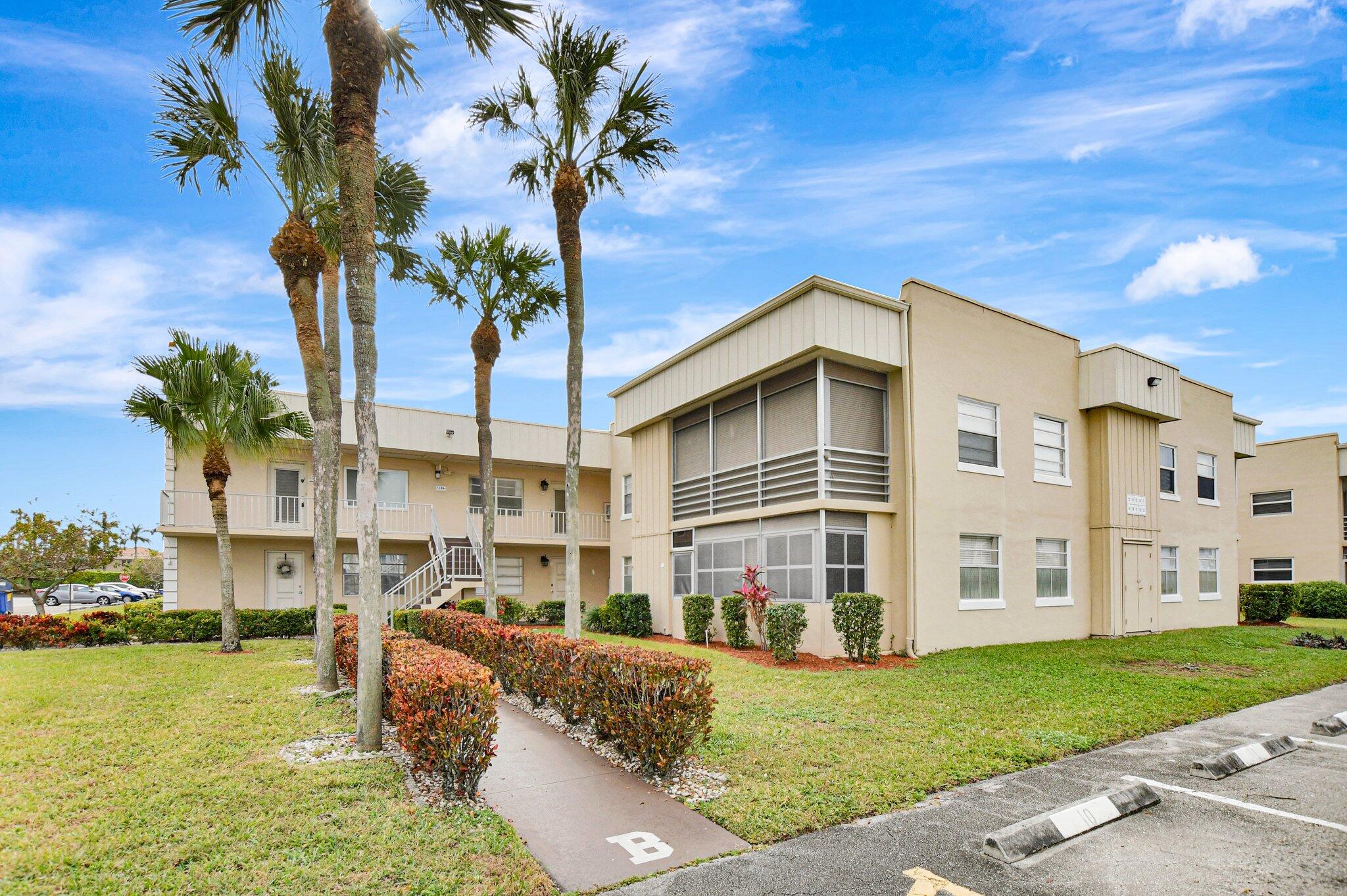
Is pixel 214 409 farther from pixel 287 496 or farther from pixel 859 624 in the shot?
pixel 859 624

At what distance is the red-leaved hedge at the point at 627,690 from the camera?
5.93 metres

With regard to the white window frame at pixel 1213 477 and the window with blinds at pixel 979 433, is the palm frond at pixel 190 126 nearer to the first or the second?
the window with blinds at pixel 979 433

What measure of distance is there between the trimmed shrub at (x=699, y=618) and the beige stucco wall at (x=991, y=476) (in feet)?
14.7

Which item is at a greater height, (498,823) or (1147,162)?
(1147,162)

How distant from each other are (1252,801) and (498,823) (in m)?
5.50

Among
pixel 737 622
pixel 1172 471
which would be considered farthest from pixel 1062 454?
pixel 737 622

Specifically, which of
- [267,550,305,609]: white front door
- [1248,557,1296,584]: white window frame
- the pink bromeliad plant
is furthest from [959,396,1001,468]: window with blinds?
[1248,557,1296,584]: white window frame

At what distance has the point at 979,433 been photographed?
14.9 m

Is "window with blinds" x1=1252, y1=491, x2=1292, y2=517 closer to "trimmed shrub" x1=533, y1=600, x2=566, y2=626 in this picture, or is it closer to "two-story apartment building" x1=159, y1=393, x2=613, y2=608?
"two-story apartment building" x1=159, y1=393, x2=613, y2=608

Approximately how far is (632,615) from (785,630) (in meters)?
6.27

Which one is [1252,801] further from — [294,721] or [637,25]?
[637,25]

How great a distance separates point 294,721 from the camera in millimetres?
8258

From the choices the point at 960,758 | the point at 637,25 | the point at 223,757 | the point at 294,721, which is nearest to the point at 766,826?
the point at 960,758

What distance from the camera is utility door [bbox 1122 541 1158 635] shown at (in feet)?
55.1
